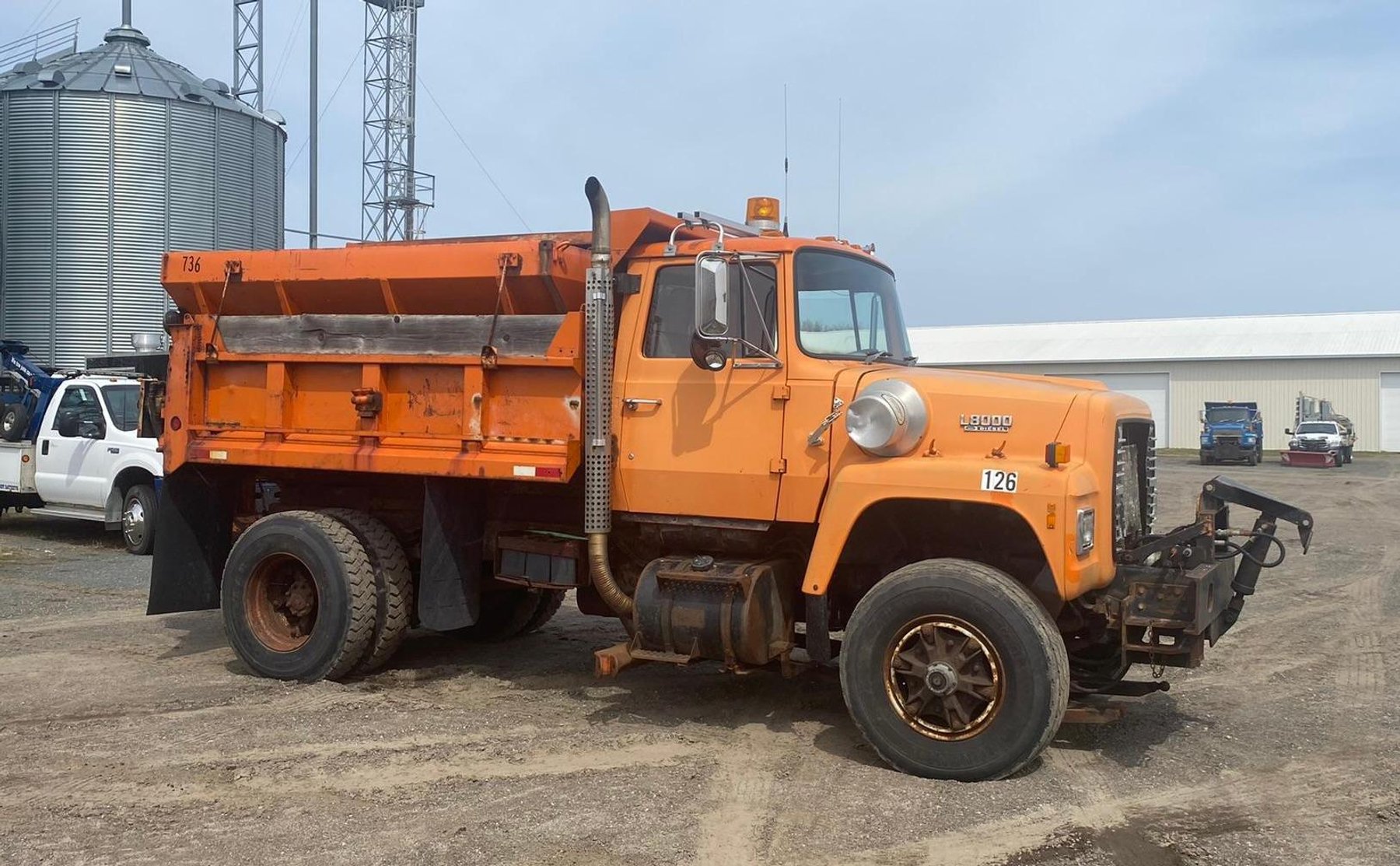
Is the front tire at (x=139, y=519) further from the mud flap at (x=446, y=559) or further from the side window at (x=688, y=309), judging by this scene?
the side window at (x=688, y=309)

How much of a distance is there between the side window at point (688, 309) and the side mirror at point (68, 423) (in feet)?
36.5

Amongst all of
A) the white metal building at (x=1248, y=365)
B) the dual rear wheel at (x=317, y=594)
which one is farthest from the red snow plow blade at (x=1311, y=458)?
the dual rear wheel at (x=317, y=594)

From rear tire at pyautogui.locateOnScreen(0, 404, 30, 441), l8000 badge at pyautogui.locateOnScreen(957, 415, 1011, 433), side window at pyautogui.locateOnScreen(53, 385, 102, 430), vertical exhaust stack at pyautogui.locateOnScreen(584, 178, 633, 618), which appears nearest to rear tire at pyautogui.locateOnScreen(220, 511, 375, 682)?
vertical exhaust stack at pyautogui.locateOnScreen(584, 178, 633, 618)

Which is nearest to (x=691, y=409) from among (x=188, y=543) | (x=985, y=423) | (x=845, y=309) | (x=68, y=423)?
(x=845, y=309)

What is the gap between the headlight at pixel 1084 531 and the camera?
5355 mm

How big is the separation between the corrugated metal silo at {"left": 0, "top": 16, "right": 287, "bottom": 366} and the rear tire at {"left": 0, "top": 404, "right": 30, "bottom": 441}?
228 inches

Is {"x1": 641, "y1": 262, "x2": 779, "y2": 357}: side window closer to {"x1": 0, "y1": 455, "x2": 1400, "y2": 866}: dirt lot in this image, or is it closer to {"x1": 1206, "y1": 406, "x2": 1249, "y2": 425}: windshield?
{"x1": 0, "y1": 455, "x2": 1400, "y2": 866}: dirt lot

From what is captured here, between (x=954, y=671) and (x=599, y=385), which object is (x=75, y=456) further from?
(x=954, y=671)

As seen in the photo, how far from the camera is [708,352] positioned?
6043 millimetres

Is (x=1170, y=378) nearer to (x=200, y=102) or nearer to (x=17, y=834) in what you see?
(x=200, y=102)

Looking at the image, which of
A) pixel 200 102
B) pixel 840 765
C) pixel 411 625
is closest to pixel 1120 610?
pixel 840 765

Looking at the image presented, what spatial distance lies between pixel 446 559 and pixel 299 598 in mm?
1158

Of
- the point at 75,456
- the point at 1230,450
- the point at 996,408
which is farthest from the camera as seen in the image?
the point at 1230,450

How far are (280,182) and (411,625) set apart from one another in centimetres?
1847
